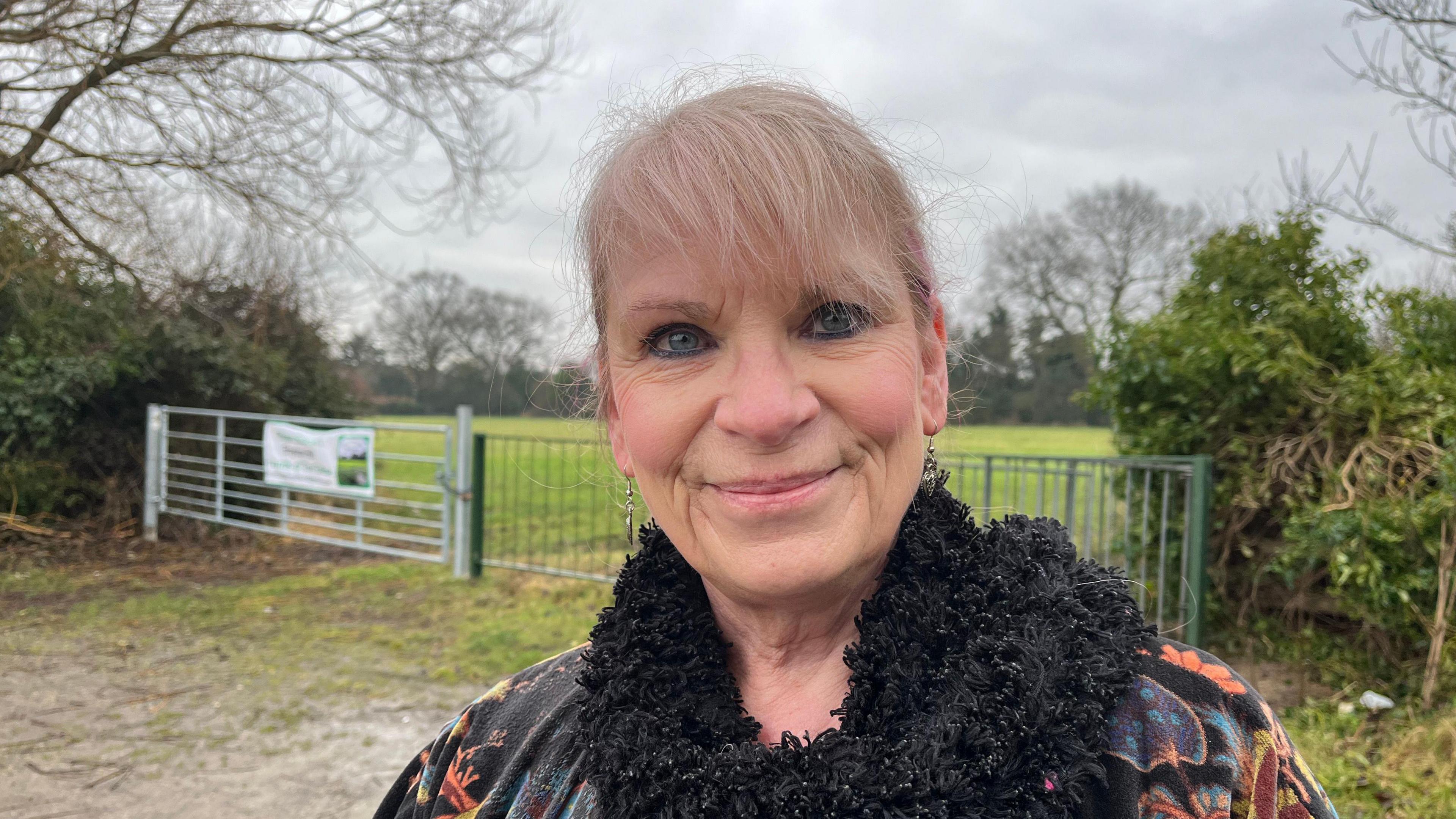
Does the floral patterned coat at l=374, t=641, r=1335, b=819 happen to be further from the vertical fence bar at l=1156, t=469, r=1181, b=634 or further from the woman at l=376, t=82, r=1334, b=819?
the vertical fence bar at l=1156, t=469, r=1181, b=634

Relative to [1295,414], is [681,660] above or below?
below

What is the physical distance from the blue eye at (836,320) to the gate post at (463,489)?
641 cm

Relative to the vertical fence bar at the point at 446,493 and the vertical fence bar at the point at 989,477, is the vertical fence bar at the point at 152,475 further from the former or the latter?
the vertical fence bar at the point at 989,477

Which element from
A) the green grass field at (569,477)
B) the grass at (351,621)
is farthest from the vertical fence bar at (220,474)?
the green grass field at (569,477)

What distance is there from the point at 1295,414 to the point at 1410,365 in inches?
22.4

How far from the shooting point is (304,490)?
8.25 meters

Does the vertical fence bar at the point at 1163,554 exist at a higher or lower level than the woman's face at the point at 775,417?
lower

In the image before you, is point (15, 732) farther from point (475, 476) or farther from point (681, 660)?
point (681, 660)

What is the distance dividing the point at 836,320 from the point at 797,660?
0.48 meters


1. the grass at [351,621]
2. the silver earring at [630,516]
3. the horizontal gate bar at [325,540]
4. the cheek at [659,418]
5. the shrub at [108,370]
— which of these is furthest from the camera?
the shrub at [108,370]

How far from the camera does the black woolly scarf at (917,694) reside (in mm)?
882

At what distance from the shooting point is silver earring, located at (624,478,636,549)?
4.33ft

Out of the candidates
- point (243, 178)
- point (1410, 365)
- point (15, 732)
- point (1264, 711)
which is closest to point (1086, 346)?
point (1410, 365)

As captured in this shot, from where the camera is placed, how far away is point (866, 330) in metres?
0.97
